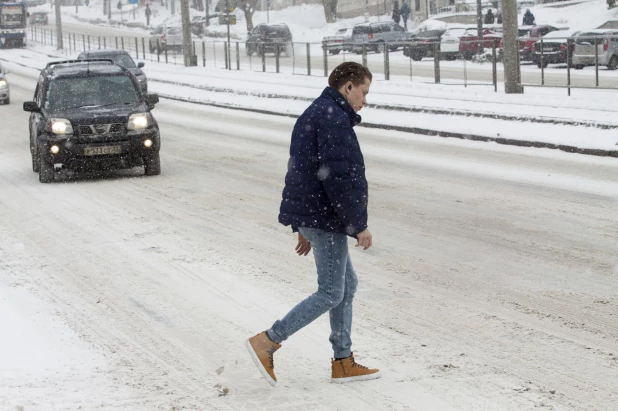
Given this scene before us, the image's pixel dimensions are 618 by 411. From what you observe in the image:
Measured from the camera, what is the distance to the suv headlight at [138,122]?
49.6 feet

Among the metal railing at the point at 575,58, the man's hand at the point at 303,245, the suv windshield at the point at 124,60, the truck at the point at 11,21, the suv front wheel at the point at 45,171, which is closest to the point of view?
the man's hand at the point at 303,245

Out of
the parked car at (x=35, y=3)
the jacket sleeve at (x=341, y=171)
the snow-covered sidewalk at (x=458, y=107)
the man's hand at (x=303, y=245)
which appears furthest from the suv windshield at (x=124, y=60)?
the parked car at (x=35, y=3)

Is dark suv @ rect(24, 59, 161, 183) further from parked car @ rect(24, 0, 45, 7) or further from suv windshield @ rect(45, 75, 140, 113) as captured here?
parked car @ rect(24, 0, 45, 7)

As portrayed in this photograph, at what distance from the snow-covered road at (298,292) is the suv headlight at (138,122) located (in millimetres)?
783

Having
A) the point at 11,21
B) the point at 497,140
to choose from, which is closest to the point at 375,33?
the point at 11,21

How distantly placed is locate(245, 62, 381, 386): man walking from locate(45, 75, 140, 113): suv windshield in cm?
1046

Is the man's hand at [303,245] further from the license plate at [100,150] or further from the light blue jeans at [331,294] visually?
the license plate at [100,150]

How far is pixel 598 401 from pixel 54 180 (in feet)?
36.5

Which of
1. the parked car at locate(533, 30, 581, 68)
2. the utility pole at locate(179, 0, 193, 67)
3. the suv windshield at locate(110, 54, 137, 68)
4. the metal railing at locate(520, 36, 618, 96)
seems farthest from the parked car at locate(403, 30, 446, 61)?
A: the utility pole at locate(179, 0, 193, 67)

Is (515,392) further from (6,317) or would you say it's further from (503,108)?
(503,108)

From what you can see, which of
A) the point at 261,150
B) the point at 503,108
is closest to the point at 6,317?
the point at 261,150

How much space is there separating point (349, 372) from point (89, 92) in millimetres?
10861

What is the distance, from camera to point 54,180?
49.7ft

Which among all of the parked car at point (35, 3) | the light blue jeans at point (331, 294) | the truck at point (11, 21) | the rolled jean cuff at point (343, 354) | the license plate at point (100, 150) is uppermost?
the parked car at point (35, 3)
